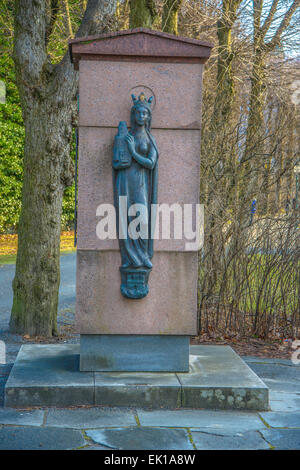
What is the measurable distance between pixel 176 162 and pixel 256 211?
2.69 meters

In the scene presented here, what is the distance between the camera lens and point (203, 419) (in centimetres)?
465

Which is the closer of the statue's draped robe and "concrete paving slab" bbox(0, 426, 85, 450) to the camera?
"concrete paving slab" bbox(0, 426, 85, 450)

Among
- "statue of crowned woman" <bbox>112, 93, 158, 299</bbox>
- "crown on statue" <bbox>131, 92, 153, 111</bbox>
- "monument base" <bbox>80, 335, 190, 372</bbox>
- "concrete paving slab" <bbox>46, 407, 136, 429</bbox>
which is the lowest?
"concrete paving slab" <bbox>46, 407, 136, 429</bbox>

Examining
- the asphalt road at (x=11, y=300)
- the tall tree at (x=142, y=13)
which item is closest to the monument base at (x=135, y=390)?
the asphalt road at (x=11, y=300)

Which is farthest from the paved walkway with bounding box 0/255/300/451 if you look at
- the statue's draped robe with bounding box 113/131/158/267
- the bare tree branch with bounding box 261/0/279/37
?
the bare tree branch with bounding box 261/0/279/37

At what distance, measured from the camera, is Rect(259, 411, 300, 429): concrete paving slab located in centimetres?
459

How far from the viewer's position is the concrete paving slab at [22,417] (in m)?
4.44

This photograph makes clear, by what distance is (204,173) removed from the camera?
778 centimetres

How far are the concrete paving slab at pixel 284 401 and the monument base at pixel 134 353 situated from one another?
812 mm

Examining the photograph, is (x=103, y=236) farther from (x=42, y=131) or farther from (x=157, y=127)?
(x=42, y=131)

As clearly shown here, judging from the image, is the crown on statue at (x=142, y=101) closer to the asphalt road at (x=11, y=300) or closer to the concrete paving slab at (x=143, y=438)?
the concrete paving slab at (x=143, y=438)

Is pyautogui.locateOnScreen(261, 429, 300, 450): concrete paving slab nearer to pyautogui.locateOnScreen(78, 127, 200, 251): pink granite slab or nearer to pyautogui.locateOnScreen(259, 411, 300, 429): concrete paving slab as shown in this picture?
pyautogui.locateOnScreen(259, 411, 300, 429): concrete paving slab

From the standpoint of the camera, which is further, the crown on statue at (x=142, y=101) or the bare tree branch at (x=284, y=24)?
the bare tree branch at (x=284, y=24)

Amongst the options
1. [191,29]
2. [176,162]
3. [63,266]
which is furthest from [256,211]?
[63,266]
